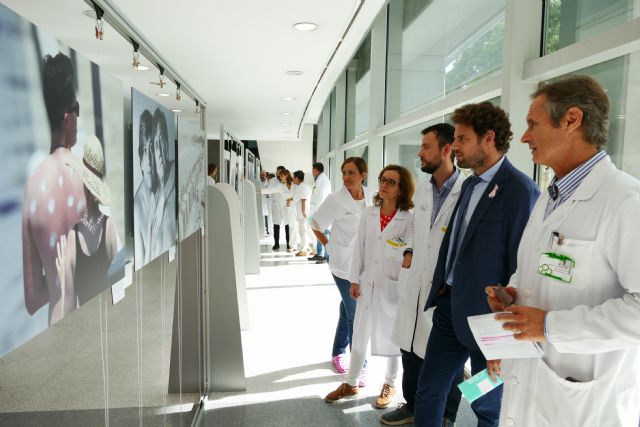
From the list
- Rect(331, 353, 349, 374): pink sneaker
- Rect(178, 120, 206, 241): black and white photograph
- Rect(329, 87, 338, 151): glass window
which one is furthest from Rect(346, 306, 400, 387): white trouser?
Rect(329, 87, 338, 151): glass window

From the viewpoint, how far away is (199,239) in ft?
10.1

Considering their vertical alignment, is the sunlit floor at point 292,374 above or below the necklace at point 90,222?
below

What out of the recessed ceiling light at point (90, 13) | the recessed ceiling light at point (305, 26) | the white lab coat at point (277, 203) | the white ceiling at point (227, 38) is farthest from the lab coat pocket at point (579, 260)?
the white lab coat at point (277, 203)

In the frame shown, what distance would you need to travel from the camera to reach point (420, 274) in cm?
255

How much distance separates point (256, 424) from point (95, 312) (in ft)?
6.38

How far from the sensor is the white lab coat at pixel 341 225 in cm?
362

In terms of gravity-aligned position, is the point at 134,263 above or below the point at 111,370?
above

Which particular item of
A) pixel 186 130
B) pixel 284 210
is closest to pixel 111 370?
pixel 186 130

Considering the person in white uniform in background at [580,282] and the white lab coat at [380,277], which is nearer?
the person in white uniform in background at [580,282]

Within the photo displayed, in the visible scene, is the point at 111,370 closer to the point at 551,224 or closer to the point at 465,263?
the point at 465,263

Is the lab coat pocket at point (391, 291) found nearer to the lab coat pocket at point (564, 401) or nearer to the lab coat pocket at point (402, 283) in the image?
the lab coat pocket at point (402, 283)

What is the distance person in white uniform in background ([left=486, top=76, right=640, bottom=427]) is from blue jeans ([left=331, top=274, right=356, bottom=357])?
6.39 feet

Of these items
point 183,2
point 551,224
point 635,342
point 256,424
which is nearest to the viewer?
point 635,342

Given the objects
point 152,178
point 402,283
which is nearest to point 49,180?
point 152,178
